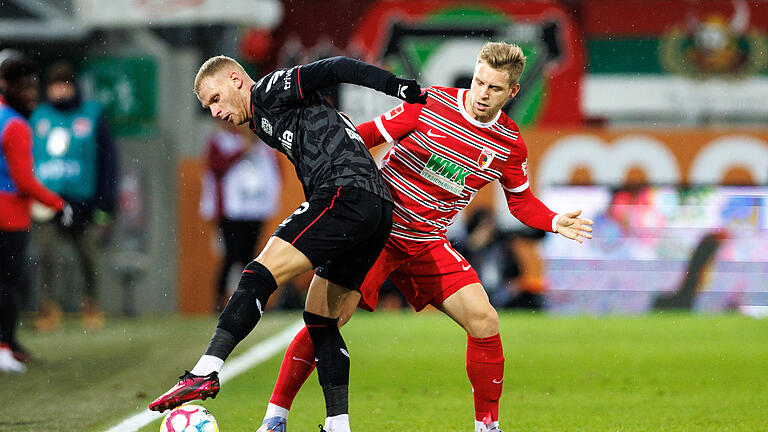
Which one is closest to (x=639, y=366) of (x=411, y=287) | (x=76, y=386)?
(x=411, y=287)

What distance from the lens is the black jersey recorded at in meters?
4.34

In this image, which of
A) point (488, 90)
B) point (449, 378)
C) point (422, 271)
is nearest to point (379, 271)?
point (422, 271)

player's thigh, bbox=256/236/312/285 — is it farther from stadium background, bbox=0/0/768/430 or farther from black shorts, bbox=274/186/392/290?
stadium background, bbox=0/0/768/430

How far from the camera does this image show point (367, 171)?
442 cm

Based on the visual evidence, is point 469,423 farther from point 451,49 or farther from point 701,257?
point 451,49

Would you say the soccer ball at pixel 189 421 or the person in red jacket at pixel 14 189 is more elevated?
the person in red jacket at pixel 14 189

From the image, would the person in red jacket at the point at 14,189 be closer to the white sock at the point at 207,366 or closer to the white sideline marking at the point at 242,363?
the white sideline marking at the point at 242,363

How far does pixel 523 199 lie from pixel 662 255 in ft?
24.8

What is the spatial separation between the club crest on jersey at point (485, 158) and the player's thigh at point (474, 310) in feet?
1.71

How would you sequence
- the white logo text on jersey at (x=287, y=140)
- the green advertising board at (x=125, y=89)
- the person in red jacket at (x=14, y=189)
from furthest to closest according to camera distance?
1. the green advertising board at (x=125, y=89)
2. the person in red jacket at (x=14, y=189)
3. the white logo text on jersey at (x=287, y=140)

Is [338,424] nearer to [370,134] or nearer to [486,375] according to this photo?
[486,375]

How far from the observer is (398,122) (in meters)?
4.80

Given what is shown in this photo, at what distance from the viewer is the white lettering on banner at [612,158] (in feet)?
42.8

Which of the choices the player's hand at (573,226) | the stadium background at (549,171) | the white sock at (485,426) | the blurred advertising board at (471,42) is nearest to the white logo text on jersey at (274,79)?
→ the player's hand at (573,226)
